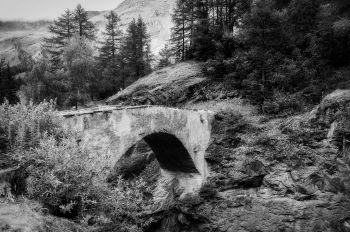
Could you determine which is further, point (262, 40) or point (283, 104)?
point (262, 40)

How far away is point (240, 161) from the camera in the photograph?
15344mm

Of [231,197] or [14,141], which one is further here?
[231,197]

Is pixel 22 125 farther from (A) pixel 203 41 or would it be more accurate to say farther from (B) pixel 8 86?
(B) pixel 8 86

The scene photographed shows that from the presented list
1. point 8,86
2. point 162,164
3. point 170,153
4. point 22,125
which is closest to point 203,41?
point 162,164

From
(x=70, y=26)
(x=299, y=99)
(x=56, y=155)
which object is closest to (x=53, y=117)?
(x=56, y=155)

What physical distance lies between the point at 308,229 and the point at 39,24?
82.3 meters

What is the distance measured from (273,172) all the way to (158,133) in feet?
17.5

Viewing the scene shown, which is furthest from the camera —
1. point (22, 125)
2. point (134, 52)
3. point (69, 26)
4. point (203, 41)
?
point (69, 26)

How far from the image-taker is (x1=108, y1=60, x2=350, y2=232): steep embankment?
12891mm

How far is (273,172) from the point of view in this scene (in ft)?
46.3

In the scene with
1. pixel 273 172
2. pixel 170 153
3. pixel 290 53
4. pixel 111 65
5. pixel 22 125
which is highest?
pixel 111 65

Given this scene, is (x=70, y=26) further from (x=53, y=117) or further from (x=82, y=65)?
(x=53, y=117)

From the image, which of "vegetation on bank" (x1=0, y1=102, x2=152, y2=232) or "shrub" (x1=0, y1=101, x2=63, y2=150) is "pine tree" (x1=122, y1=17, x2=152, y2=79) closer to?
"shrub" (x1=0, y1=101, x2=63, y2=150)

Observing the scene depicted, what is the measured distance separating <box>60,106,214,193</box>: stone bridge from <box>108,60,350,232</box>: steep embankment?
856 mm
